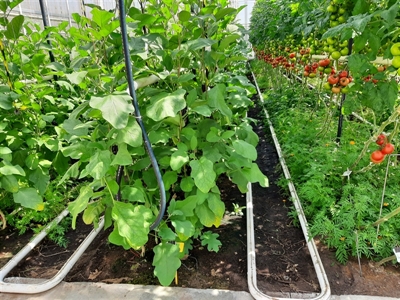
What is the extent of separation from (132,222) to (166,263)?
0.92 feet

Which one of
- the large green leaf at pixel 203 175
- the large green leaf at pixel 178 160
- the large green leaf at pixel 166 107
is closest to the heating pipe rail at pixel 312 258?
the large green leaf at pixel 203 175

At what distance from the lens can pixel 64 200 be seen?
222cm

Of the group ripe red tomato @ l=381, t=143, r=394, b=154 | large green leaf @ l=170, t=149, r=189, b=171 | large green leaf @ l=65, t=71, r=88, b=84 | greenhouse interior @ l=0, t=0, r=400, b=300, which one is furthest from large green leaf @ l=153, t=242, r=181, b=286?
ripe red tomato @ l=381, t=143, r=394, b=154

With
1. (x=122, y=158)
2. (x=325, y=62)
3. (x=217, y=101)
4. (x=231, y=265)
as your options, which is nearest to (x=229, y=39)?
(x=217, y=101)

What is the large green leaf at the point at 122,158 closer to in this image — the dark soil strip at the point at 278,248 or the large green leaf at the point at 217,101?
the large green leaf at the point at 217,101

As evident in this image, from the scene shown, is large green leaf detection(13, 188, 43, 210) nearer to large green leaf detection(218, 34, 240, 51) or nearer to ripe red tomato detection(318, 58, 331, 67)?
large green leaf detection(218, 34, 240, 51)

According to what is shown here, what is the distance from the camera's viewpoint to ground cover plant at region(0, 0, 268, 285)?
1.09 metres

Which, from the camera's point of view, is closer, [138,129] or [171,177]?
[138,129]

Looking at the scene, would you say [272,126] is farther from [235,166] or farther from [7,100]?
[7,100]

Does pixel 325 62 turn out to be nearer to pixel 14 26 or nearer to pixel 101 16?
pixel 101 16

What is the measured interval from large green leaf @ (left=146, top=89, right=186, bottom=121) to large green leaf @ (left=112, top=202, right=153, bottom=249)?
37 cm

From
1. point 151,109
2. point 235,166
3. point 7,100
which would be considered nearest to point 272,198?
point 235,166

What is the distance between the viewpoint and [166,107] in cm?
105

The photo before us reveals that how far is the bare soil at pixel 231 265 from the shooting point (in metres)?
1.50
